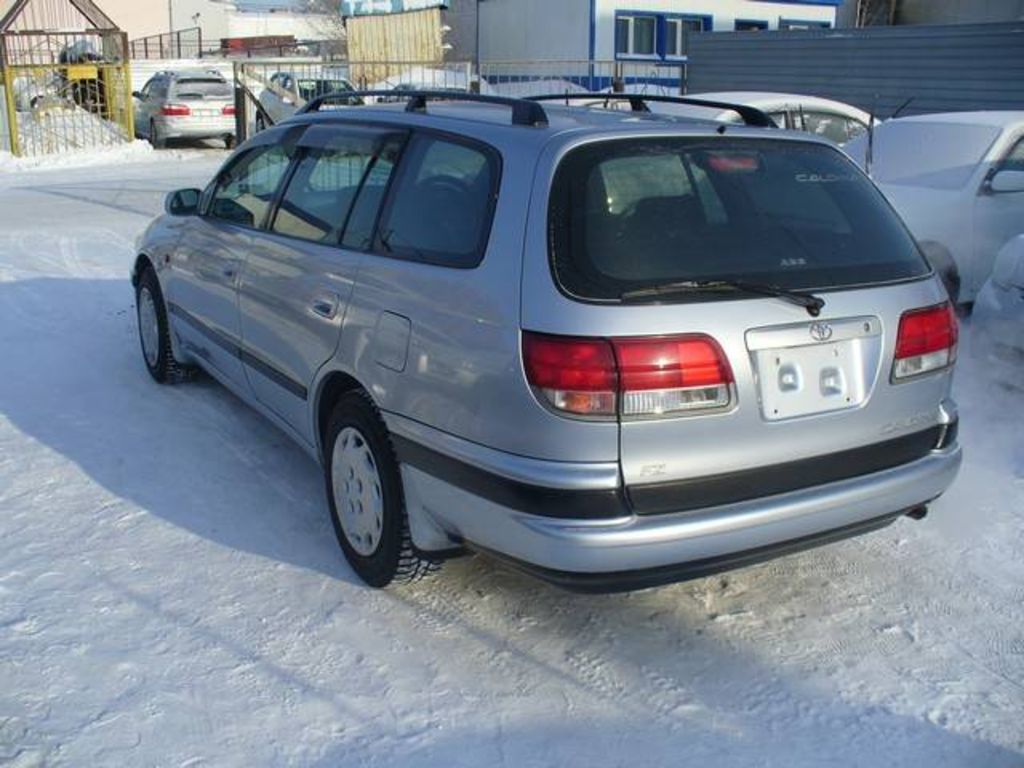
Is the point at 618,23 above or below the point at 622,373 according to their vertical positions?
above

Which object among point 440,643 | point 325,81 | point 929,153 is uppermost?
point 325,81

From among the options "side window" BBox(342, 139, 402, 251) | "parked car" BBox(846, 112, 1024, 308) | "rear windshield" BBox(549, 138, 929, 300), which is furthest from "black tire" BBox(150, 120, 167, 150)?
"rear windshield" BBox(549, 138, 929, 300)

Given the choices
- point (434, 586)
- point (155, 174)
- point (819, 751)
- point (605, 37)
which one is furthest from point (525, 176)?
point (605, 37)

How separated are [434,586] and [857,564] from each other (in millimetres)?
1596

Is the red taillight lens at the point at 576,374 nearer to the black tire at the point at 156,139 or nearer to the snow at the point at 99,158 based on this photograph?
the snow at the point at 99,158

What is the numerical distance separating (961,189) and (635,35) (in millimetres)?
24928

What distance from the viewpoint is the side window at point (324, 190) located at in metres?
4.14

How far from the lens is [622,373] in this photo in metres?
2.98

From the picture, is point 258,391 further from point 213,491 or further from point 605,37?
point 605,37

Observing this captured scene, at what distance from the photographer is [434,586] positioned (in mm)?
3910

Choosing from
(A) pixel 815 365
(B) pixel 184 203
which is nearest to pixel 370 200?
(A) pixel 815 365

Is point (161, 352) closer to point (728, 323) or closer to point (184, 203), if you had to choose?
point (184, 203)

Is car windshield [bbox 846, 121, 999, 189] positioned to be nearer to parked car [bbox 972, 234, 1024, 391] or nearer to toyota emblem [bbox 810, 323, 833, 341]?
parked car [bbox 972, 234, 1024, 391]

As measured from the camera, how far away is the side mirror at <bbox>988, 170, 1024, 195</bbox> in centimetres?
730
